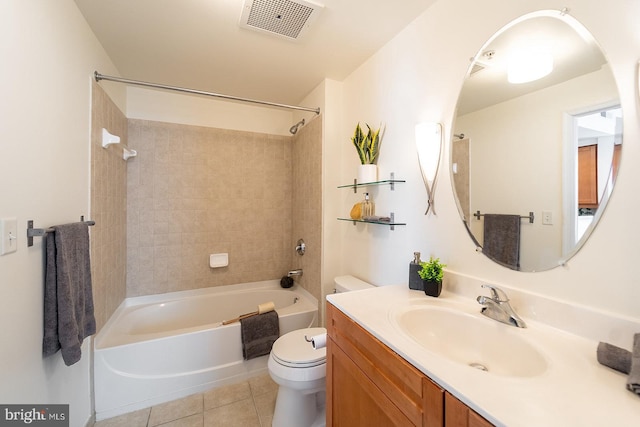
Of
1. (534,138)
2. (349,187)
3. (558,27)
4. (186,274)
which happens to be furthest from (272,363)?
(558,27)

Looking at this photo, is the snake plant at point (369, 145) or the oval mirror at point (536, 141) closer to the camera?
the oval mirror at point (536, 141)

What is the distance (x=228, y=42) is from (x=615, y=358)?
2278 mm

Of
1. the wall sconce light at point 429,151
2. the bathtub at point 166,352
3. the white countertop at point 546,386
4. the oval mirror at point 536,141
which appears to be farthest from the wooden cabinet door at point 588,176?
the bathtub at point 166,352

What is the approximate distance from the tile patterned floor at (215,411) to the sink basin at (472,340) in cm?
122

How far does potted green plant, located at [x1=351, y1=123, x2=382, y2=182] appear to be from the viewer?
1.74m

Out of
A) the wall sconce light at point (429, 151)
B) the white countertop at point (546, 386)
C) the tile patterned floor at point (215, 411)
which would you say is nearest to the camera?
the white countertop at point (546, 386)

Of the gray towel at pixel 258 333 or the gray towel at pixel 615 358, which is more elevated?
the gray towel at pixel 615 358

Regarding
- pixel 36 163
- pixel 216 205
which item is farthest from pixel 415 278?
pixel 216 205

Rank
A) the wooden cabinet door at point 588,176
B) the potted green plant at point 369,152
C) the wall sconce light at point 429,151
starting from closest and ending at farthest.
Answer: the wooden cabinet door at point 588,176 → the wall sconce light at point 429,151 → the potted green plant at point 369,152

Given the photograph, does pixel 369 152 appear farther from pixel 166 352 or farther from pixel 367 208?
pixel 166 352

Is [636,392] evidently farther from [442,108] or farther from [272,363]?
[272,363]

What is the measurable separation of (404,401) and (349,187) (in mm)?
1555

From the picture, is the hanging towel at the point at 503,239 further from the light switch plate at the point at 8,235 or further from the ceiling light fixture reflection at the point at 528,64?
the light switch plate at the point at 8,235

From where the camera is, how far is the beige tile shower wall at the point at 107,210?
1655mm
